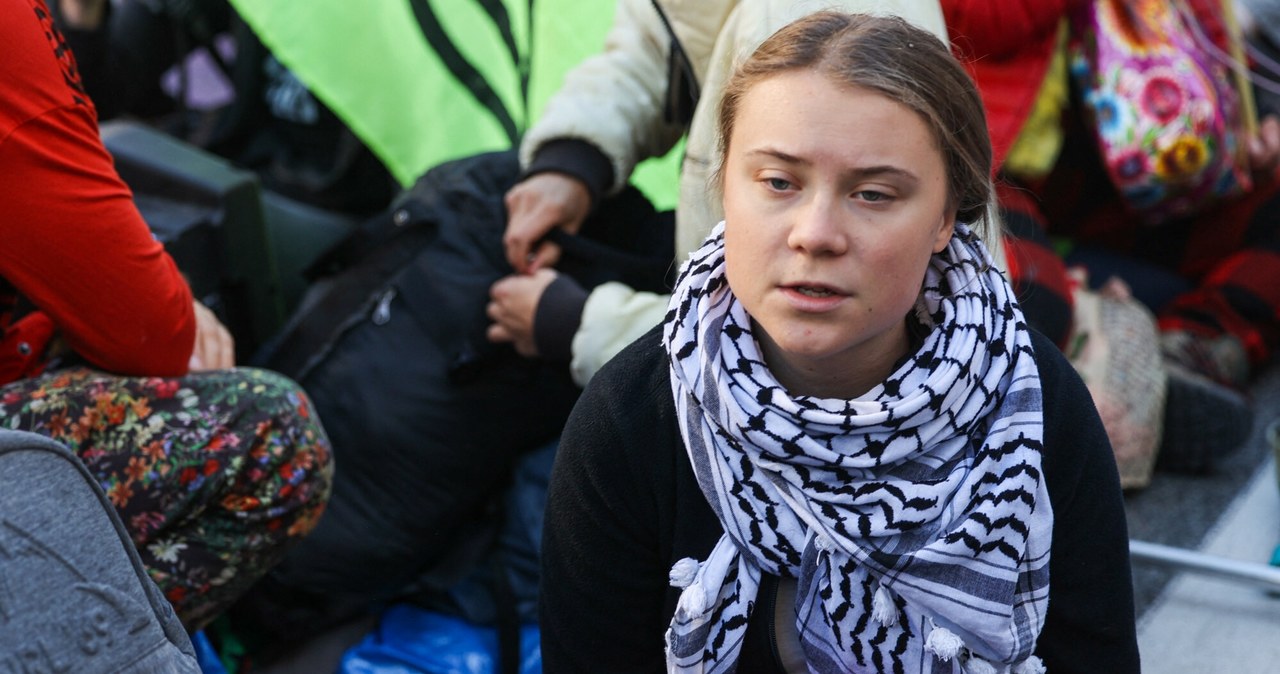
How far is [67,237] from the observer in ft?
5.02

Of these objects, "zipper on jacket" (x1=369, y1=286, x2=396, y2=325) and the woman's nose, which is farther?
"zipper on jacket" (x1=369, y1=286, x2=396, y2=325)

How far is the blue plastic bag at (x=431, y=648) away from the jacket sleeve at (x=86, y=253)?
583 mm

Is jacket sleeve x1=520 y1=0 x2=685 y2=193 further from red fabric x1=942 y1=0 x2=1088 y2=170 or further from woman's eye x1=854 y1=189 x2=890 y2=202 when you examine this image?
woman's eye x1=854 y1=189 x2=890 y2=202

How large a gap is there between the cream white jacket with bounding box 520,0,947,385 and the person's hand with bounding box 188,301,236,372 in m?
0.52

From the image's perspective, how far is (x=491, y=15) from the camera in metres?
2.93

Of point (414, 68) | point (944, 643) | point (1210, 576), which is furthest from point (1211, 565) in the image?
point (414, 68)

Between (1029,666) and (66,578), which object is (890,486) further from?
(66,578)

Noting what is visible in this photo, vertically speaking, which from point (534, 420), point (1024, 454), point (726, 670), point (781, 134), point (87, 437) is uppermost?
point (781, 134)

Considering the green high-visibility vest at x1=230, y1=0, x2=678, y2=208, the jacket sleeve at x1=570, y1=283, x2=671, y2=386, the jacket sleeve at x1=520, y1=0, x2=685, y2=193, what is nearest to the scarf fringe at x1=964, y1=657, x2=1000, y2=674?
the jacket sleeve at x1=570, y1=283, x2=671, y2=386

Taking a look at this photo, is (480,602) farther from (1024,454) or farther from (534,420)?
(1024,454)

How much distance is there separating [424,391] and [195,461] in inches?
20.1

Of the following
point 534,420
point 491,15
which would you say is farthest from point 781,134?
point 491,15

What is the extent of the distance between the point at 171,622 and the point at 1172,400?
79.1 inches

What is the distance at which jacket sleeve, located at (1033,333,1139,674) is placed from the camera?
1345 millimetres
